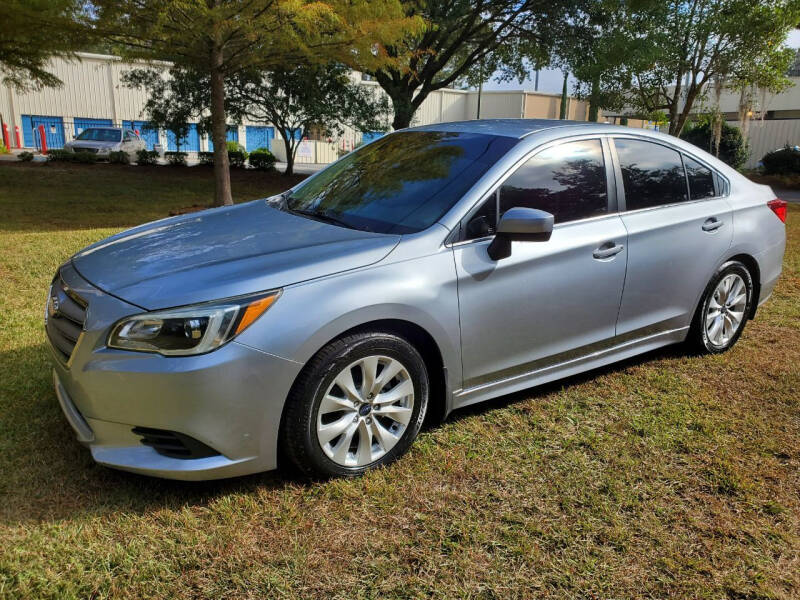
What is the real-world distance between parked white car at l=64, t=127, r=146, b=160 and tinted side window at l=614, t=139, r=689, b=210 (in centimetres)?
2012

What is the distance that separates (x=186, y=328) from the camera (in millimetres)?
2551

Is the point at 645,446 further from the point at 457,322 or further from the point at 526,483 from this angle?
the point at 457,322

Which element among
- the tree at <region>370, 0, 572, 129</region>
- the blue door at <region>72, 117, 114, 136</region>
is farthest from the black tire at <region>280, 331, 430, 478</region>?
the blue door at <region>72, 117, 114, 136</region>

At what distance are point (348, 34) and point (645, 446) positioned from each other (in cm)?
852

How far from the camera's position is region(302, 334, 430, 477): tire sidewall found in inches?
109

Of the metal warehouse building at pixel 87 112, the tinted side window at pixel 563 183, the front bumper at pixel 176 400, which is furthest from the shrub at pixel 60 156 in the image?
the tinted side window at pixel 563 183

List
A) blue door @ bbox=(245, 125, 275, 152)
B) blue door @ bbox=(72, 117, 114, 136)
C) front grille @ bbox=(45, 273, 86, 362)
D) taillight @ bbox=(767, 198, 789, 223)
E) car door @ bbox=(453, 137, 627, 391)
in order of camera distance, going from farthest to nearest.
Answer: blue door @ bbox=(245, 125, 275, 152), blue door @ bbox=(72, 117, 114, 136), taillight @ bbox=(767, 198, 789, 223), car door @ bbox=(453, 137, 627, 391), front grille @ bbox=(45, 273, 86, 362)

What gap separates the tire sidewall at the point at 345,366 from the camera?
2.76 meters

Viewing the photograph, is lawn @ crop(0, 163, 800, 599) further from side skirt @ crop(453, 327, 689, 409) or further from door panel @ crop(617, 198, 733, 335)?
door panel @ crop(617, 198, 733, 335)

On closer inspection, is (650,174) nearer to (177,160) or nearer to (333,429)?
(333,429)

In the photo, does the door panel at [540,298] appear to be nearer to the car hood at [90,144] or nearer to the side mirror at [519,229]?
the side mirror at [519,229]

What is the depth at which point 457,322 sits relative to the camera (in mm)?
3117

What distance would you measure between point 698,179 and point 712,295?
80 cm

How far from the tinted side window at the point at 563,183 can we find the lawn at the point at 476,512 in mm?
1177
